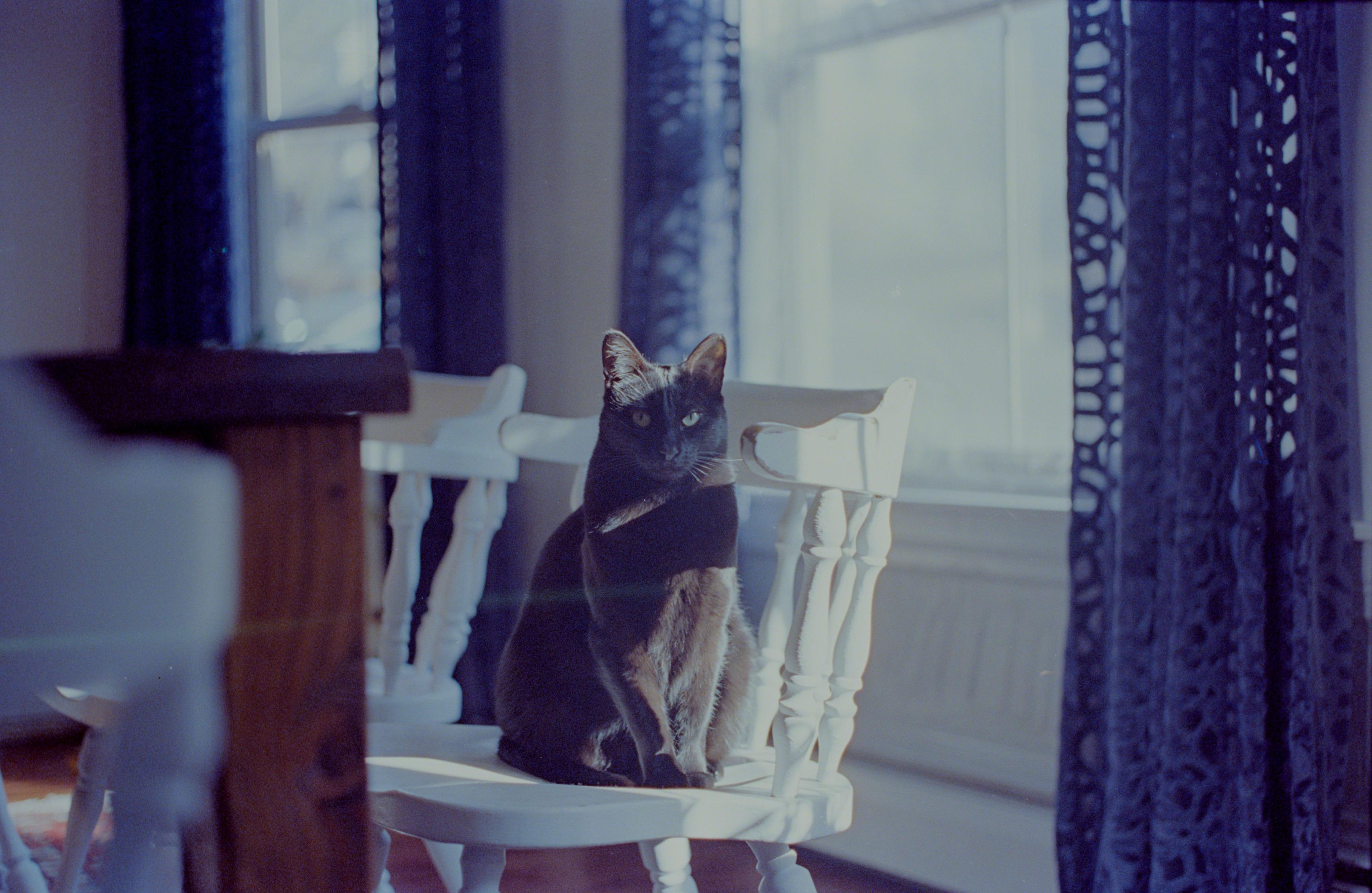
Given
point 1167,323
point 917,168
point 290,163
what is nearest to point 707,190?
point 917,168

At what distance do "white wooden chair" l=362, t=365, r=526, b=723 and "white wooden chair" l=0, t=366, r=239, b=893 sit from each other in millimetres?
598

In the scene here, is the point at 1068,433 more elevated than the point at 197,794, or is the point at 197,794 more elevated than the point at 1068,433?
the point at 1068,433

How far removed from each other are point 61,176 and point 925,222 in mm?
2537

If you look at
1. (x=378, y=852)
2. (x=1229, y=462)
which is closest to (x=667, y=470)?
(x=378, y=852)

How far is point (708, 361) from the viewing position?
103 cm

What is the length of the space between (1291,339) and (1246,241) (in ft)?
0.35

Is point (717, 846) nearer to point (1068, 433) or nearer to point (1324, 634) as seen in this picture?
point (1068, 433)

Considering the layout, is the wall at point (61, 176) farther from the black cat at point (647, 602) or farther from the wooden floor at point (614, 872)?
the black cat at point (647, 602)

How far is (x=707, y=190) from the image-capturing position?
1.68 meters

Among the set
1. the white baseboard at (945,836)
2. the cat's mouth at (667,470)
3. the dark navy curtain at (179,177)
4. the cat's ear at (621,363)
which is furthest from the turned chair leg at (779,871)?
the dark navy curtain at (179,177)

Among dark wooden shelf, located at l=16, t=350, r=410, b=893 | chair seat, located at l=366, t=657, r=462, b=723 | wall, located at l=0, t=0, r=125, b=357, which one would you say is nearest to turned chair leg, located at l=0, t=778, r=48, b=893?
chair seat, located at l=366, t=657, r=462, b=723

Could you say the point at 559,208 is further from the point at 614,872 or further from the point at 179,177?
the point at 179,177

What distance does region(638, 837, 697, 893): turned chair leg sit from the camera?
93 cm

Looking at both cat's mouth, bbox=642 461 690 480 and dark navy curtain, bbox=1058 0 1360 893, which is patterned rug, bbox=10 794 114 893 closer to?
cat's mouth, bbox=642 461 690 480
